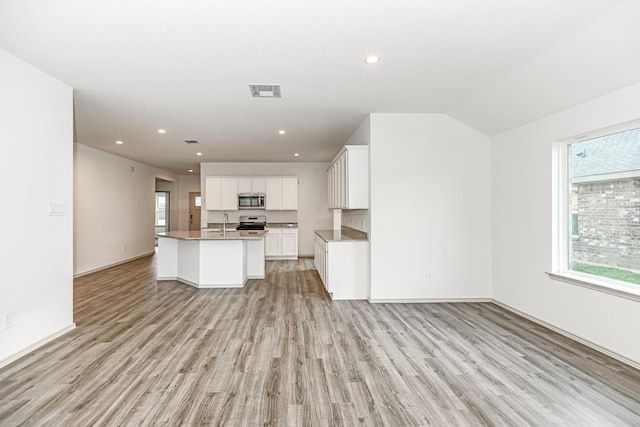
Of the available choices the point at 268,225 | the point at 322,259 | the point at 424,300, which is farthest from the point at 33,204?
the point at 268,225

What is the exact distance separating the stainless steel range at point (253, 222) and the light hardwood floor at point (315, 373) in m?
4.86

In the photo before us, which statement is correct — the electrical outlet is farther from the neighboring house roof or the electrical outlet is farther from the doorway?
the doorway

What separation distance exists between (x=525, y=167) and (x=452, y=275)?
167 centimetres

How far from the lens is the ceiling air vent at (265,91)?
3.66 m

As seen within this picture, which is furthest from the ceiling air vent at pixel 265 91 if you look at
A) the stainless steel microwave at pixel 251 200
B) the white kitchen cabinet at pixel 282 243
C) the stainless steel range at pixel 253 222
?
the stainless steel range at pixel 253 222

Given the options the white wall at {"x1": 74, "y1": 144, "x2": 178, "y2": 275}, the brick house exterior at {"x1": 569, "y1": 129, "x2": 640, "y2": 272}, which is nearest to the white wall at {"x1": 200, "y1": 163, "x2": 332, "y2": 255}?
the white wall at {"x1": 74, "y1": 144, "x2": 178, "y2": 275}

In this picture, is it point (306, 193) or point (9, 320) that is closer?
point (9, 320)

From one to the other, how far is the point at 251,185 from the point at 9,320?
6.27 m

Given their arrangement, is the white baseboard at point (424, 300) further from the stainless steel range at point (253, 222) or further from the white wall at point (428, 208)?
the stainless steel range at point (253, 222)

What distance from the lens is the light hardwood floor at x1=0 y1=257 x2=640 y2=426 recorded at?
2.10 meters

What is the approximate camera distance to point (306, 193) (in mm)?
9258

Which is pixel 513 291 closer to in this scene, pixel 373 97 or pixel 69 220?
pixel 373 97

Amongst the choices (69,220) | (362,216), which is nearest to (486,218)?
(362,216)

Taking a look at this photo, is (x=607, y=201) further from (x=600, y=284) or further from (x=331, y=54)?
(x=331, y=54)
